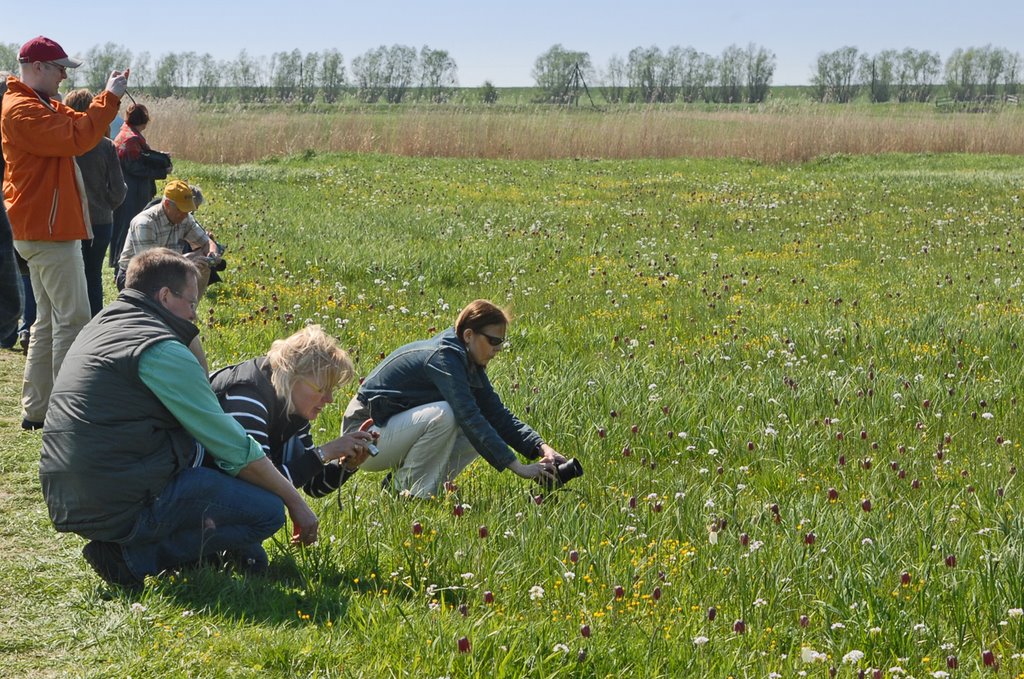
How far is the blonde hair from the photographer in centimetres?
450

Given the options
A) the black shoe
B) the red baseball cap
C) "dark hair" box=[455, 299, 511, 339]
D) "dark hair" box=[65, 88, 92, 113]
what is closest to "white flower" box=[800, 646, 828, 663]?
"dark hair" box=[455, 299, 511, 339]

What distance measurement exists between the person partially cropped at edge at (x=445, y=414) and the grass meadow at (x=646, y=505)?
0.20 m

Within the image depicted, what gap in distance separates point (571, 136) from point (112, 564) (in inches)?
1177

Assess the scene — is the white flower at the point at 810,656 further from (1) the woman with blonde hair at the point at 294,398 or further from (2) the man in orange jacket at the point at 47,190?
(2) the man in orange jacket at the point at 47,190

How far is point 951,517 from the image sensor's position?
16.3 feet

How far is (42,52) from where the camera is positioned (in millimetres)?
6484

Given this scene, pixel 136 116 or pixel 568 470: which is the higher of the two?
pixel 136 116

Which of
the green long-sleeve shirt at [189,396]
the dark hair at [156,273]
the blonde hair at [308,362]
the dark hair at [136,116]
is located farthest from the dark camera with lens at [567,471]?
the dark hair at [136,116]

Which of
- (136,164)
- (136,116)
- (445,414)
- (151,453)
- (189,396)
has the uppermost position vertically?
(136,116)

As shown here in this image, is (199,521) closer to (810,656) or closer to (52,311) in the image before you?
(810,656)

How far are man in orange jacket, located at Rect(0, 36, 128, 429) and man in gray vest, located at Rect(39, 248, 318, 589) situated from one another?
102 inches

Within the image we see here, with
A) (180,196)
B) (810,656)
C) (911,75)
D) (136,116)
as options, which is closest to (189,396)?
(810,656)

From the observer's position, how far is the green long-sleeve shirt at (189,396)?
13.4 ft

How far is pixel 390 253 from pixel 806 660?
9.87 meters
